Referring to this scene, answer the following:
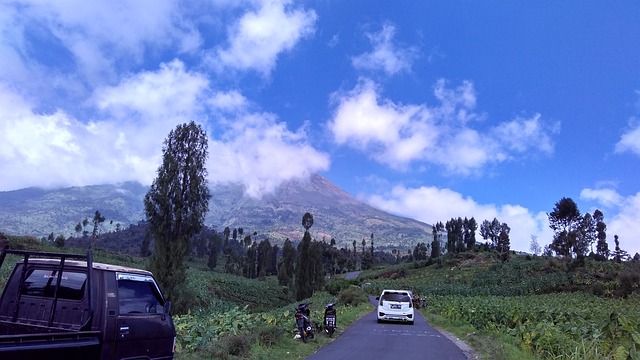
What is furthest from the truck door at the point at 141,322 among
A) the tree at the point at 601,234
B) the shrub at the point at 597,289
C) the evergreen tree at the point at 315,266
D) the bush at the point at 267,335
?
the tree at the point at 601,234

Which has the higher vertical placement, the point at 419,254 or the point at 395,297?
the point at 419,254

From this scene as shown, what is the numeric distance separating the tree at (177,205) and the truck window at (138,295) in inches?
758

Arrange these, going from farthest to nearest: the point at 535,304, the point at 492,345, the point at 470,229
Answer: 1. the point at 470,229
2. the point at 535,304
3. the point at 492,345

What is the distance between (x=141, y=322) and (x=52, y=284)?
1476 mm

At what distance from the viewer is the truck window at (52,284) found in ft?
21.5

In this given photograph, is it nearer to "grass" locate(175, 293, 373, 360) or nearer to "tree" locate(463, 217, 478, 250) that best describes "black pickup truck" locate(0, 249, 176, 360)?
"grass" locate(175, 293, 373, 360)

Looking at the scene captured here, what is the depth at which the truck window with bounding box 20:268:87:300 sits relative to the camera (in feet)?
21.5

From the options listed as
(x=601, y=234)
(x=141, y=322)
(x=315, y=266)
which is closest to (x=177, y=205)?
(x=141, y=322)

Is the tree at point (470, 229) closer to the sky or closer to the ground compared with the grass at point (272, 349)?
closer to the sky

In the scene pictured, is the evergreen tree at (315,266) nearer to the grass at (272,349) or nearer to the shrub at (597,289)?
the shrub at (597,289)

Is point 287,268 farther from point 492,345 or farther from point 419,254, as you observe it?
point 492,345

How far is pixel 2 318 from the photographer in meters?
6.95

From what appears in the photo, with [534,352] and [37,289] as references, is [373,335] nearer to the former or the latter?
[534,352]

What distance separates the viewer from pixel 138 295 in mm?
7074
